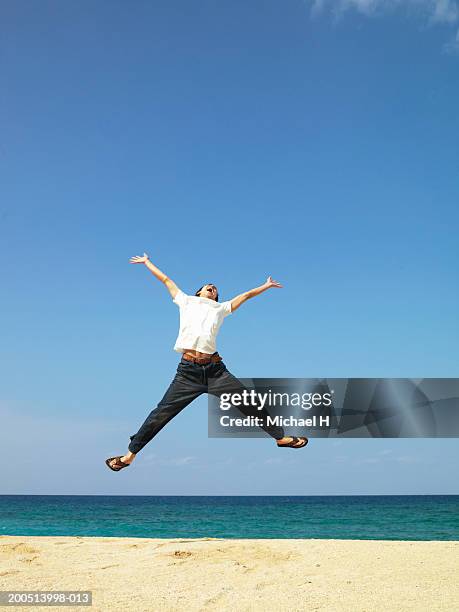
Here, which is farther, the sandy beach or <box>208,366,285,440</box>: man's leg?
the sandy beach

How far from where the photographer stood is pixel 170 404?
470 cm

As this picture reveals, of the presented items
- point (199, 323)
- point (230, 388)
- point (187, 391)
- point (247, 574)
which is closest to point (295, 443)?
point (230, 388)

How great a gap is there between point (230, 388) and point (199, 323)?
55cm

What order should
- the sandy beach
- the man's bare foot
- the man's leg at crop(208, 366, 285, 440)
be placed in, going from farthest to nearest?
the sandy beach, the man's leg at crop(208, 366, 285, 440), the man's bare foot

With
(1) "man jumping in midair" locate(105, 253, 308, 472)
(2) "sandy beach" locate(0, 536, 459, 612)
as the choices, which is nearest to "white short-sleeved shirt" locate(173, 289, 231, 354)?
(1) "man jumping in midair" locate(105, 253, 308, 472)

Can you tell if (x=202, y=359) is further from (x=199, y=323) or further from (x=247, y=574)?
(x=247, y=574)

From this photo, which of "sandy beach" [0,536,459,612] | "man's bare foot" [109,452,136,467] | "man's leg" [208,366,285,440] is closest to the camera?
"man's bare foot" [109,452,136,467]

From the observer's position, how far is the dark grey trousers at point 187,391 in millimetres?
4680

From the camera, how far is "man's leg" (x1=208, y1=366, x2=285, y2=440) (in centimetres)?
475

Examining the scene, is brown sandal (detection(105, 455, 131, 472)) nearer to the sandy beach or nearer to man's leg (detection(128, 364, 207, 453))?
man's leg (detection(128, 364, 207, 453))

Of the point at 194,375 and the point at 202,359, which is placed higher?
the point at 202,359

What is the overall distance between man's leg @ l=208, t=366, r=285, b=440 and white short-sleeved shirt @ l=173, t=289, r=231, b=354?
0.20 meters

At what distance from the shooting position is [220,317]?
4.89 m

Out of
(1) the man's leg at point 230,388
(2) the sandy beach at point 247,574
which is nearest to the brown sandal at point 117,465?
(1) the man's leg at point 230,388
